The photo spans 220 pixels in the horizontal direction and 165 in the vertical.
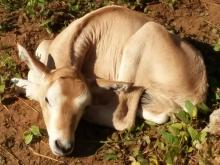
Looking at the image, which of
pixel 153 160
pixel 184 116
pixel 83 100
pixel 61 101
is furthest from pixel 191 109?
pixel 61 101

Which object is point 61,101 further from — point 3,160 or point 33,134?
point 3,160

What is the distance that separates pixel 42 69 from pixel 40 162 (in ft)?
3.55

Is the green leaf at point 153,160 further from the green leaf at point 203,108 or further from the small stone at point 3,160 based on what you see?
the small stone at point 3,160

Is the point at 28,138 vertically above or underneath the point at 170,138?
underneath

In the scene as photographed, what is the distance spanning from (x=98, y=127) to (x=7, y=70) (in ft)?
5.14

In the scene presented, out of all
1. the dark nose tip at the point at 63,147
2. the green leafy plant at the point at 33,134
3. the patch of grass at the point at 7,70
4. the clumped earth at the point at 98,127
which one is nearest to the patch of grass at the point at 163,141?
the clumped earth at the point at 98,127

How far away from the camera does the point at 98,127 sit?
7980mm

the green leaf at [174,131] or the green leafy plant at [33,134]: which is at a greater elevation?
the green leaf at [174,131]

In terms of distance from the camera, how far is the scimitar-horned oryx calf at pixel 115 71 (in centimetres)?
736

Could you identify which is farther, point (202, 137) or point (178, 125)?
point (178, 125)

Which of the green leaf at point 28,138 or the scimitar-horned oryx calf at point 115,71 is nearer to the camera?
the scimitar-horned oryx calf at point 115,71

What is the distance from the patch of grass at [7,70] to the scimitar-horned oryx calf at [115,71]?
7.6 inches

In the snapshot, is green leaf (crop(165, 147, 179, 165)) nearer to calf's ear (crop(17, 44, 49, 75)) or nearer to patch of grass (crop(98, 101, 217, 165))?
patch of grass (crop(98, 101, 217, 165))

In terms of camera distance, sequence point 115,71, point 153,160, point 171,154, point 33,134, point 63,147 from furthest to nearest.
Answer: point 115,71 < point 33,134 < point 153,160 < point 171,154 < point 63,147
